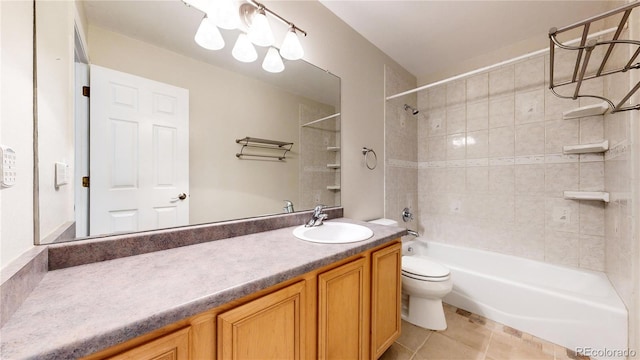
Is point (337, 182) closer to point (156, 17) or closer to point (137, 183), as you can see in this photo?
point (137, 183)

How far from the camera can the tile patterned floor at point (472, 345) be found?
1456 mm

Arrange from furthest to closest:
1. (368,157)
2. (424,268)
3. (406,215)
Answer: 1. (406,215)
2. (368,157)
3. (424,268)

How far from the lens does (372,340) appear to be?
46.5 inches

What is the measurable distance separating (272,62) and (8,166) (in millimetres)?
1216

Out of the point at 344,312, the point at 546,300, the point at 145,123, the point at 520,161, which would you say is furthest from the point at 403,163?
the point at 145,123

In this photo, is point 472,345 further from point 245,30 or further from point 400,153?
point 245,30

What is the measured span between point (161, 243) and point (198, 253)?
0.19m

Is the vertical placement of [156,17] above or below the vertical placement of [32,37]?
above

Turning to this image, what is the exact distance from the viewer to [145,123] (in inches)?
39.1

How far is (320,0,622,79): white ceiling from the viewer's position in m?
1.71

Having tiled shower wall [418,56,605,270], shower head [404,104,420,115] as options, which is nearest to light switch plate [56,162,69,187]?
shower head [404,104,420,115]

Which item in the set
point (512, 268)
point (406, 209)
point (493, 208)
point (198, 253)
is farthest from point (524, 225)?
point (198, 253)

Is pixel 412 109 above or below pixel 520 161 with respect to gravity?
above

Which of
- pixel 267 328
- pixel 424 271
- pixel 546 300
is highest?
pixel 267 328
